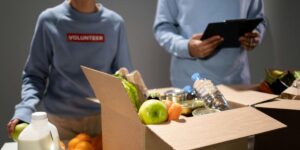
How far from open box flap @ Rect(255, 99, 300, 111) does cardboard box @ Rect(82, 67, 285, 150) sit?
0.14 meters

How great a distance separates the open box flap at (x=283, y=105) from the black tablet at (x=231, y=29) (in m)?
0.40

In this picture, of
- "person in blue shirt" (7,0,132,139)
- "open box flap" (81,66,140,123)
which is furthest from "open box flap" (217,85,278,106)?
"person in blue shirt" (7,0,132,139)

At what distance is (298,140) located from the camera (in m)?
1.07

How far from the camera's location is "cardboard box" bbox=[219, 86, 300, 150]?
3.23 ft

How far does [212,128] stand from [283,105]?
393 mm

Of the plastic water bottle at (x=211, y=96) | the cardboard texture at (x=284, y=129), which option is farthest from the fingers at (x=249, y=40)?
the plastic water bottle at (x=211, y=96)

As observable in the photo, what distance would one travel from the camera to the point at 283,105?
991mm

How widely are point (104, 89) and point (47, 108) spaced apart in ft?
1.84

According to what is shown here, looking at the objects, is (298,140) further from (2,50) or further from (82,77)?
(2,50)

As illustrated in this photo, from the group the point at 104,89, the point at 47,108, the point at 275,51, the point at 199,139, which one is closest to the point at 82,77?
the point at 47,108

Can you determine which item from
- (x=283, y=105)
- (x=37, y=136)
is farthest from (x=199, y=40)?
(x=37, y=136)

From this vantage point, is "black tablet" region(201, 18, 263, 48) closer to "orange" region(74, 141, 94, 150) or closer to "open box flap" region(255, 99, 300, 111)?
"open box flap" region(255, 99, 300, 111)

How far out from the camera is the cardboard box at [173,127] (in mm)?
679

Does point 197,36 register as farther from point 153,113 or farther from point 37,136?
point 37,136
